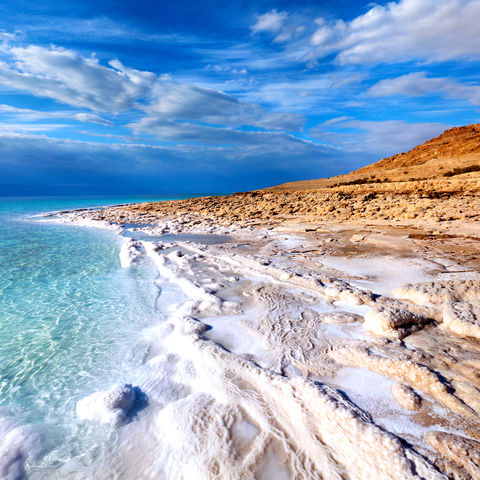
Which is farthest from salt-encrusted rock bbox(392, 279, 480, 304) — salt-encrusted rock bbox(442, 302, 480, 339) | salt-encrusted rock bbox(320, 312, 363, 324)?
salt-encrusted rock bbox(320, 312, 363, 324)

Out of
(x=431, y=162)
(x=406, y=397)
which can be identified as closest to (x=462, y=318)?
(x=406, y=397)

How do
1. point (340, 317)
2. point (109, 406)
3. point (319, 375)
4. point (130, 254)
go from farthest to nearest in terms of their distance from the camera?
point (130, 254) < point (340, 317) < point (319, 375) < point (109, 406)

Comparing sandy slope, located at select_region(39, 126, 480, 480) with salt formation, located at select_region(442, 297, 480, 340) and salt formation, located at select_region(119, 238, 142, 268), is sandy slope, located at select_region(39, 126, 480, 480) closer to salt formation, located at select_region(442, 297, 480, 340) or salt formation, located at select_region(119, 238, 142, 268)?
salt formation, located at select_region(442, 297, 480, 340)

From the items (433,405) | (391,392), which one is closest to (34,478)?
(391,392)

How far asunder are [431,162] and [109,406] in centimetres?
3071

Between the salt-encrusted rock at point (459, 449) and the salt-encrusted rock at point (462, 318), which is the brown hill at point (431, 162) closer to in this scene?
the salt-encrusted rock at point (462, 318)

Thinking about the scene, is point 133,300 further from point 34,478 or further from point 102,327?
point 34,478

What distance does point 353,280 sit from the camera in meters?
4.57

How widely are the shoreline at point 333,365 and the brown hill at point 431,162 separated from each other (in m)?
19.5

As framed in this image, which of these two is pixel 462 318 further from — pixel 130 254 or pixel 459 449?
pixel 130 254

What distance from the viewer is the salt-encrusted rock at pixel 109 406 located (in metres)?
2.22

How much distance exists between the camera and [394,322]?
9.88ft

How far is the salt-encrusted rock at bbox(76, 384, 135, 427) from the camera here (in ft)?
7.28

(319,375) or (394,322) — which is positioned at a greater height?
(394,322)
